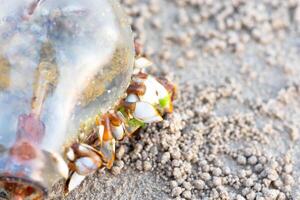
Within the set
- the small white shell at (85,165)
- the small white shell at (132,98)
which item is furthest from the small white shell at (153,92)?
the small white shell at (85,165)

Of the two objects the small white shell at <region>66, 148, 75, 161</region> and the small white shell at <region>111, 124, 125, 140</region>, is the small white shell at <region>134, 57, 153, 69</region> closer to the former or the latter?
the small white shell at <region>111, 124, 125, 140</region>

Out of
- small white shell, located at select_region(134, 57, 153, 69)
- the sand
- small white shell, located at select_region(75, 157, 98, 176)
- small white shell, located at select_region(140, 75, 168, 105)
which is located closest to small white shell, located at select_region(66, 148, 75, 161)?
small white shell, located at select_region(75, 157, 98, 176)

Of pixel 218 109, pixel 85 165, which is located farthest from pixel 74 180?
pixel 218 109

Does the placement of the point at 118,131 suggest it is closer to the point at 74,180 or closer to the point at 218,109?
the point at 74,180

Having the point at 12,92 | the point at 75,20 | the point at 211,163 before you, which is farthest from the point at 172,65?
the point at 12,92

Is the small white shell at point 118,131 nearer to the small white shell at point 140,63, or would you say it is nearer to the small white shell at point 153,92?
the small white shell at point 153,92

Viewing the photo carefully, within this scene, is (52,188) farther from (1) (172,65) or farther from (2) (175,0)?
(2) (175,0)
